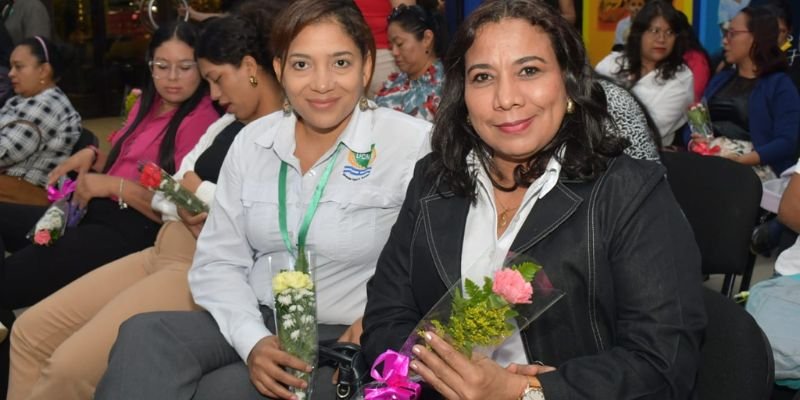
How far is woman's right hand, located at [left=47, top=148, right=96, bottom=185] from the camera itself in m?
4.09

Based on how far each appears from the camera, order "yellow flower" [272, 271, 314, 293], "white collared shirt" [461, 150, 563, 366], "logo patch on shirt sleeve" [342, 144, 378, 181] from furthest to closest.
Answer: "logo patch on shirt sleeve" [342, 144, 378, 181] < "yellow flower" [272, 271, 314, 293] < "white collared shirt" [461, 150, 563, 366]

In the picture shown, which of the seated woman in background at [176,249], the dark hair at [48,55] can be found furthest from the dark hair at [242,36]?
the dark hair at [48,55]

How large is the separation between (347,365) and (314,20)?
946 mm

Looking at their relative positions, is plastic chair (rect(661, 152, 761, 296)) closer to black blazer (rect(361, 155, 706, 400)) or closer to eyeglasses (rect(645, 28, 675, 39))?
black blazer (rect(361, 155, 706, 400))

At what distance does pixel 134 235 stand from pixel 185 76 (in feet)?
2.21

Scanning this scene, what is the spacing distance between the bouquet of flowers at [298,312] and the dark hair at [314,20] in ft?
2.29

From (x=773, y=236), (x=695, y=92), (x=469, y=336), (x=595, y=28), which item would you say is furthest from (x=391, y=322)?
(x=595, y=28)

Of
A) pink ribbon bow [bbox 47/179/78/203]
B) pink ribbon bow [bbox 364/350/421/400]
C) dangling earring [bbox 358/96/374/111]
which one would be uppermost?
dangling earring [bbox 358/96/374/111]

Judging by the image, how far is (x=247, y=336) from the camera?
2.36 metres

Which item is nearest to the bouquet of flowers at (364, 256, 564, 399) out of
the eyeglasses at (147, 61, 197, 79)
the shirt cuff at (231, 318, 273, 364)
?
the shirt cuff at (231, 318, 273, 364)

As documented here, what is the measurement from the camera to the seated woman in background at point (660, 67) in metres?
5.20

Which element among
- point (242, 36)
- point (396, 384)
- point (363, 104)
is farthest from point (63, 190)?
point (396, 384)

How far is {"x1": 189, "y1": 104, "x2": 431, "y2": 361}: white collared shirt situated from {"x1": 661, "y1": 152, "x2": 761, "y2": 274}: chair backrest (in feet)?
3.65

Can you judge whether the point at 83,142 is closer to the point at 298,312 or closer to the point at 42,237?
the point at 42,237
